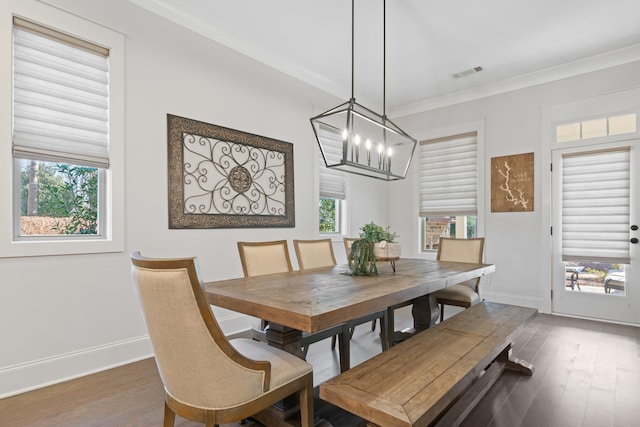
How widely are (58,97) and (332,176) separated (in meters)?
3.18

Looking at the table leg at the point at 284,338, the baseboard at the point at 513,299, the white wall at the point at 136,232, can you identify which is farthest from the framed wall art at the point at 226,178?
the baseboard at the point at 513,299

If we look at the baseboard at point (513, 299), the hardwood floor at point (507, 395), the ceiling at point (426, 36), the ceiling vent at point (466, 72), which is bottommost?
the hardwood floor at point (507, 395)

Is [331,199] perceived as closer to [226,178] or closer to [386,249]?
[226,178]

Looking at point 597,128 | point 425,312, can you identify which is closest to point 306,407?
point 425,312

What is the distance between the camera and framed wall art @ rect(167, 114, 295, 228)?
312 centimetres

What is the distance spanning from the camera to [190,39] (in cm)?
316

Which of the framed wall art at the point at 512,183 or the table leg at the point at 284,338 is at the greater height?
the framed wall art at the point at 512,183

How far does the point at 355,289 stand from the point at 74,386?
6.77 feet

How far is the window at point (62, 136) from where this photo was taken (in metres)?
2.29

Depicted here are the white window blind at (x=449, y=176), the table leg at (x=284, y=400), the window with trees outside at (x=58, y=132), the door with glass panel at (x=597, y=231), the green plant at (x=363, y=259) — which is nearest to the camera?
the table leg at (x=284, y=400)

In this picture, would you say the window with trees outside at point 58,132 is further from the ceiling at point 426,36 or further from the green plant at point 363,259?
the green plant at point 363,259

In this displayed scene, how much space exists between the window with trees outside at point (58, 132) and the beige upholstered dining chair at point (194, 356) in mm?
1685

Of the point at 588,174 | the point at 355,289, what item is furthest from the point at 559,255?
the point at 355,289

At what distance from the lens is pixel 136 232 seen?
9.34ft
